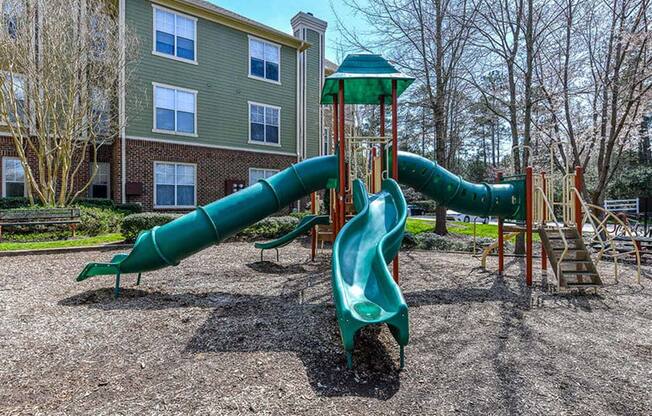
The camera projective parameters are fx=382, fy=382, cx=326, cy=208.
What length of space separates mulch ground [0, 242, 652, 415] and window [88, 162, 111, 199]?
9.48 metres

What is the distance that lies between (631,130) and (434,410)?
43.8 ft

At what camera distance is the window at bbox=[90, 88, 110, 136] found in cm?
1312

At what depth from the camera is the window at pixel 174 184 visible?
15.0 meters

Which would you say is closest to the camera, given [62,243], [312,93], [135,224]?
[62,243]

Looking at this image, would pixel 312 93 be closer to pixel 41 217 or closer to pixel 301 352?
pixel 41 217

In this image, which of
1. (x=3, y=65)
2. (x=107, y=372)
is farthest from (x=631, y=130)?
(x=3, y=65)

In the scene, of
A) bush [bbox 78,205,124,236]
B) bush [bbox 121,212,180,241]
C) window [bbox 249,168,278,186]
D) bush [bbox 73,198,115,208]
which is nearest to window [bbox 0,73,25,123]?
bush [bbox 73,198,115,208]

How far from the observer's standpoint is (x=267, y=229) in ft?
39.9

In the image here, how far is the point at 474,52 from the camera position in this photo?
12.2 metres

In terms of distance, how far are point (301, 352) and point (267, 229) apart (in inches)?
345

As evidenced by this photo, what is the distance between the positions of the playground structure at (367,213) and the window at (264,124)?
411 inches

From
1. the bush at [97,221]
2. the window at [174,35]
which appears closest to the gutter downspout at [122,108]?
Result: the window at [174,35]

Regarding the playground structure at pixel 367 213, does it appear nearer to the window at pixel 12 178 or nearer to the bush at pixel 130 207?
the bush at pixel 130 207

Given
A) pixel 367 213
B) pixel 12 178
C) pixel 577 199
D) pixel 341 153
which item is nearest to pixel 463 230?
pixel 577 199
